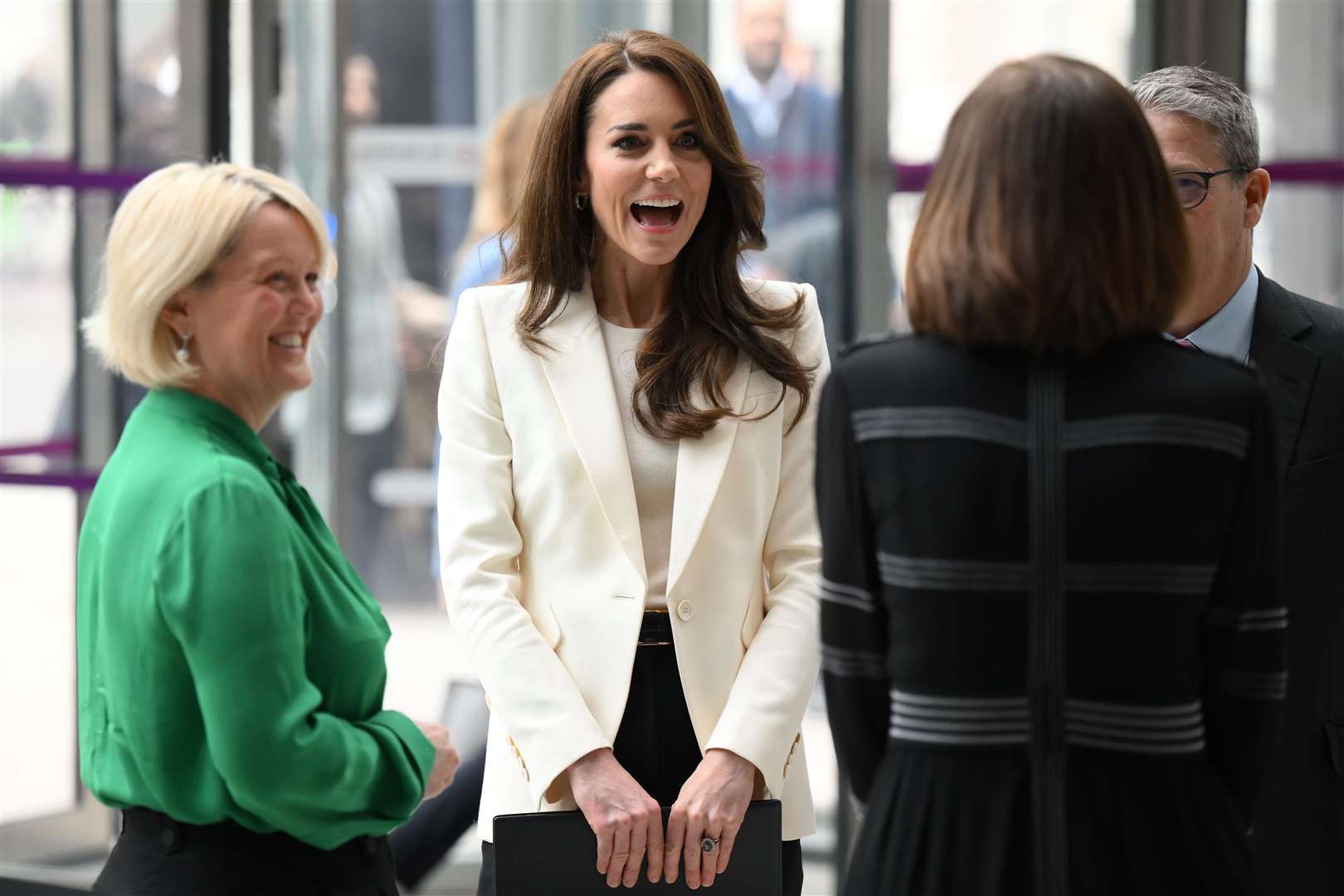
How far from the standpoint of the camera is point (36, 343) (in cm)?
433

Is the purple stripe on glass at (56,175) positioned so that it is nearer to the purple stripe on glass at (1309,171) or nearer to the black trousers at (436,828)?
the black trousers at (436,828)

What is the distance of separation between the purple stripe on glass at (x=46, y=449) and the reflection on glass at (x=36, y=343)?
12 millimetres

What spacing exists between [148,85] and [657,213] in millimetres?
2583

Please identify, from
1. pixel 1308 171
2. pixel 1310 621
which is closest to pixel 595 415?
pixel 1310 621

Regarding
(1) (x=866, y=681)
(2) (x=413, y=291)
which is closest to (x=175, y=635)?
(1) (x=866, y=681)

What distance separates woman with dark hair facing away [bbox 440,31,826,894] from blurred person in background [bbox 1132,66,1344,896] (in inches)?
23.3

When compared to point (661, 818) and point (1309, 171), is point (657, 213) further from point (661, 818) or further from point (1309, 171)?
point (1309, 171)

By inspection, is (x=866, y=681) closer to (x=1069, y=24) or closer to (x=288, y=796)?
(x=288, y=796)

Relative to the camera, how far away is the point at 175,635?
1.74 m

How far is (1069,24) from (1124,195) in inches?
105

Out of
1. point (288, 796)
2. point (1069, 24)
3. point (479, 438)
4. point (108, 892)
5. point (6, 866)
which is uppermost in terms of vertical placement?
point (1069, 24)

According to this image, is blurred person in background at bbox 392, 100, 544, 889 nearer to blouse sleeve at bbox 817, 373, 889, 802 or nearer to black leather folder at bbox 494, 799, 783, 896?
black leather folder at bbox 494, 799, 783, 896

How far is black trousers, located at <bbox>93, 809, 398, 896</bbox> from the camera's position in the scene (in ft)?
5.90

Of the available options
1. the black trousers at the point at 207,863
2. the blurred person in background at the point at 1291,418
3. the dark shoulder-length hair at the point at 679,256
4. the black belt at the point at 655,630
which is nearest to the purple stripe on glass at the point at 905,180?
the blurred person in background at the point at 1291,418
